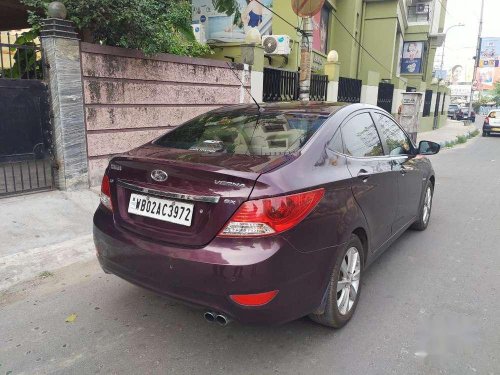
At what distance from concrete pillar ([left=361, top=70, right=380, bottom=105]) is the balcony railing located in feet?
41.0

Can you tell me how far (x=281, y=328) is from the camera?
2963mm

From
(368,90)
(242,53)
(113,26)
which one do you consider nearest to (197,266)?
(113,26)

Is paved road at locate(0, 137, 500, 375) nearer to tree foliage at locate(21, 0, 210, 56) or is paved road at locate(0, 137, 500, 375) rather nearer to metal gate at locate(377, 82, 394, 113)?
tree foliage at locate(21, 0, 210, 56)

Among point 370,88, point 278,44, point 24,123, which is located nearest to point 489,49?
point 370,88

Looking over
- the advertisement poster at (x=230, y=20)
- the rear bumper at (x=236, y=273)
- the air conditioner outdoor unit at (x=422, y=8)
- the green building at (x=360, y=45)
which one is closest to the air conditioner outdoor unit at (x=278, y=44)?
the green building at (x=360, y=45)

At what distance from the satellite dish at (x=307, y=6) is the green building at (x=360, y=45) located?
1.14 meters

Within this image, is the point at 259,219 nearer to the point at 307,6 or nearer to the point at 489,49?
the point at 307,6

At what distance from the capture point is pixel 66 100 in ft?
17.7

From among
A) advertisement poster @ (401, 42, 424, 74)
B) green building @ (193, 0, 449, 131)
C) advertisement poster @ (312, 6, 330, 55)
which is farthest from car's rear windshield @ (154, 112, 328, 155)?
advertisement poster @ (401, 42, 424, 74)

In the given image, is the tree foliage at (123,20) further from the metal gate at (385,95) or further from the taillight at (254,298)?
the metal gate at (385,95)

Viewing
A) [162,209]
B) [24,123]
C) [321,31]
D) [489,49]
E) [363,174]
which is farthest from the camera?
[489,49]

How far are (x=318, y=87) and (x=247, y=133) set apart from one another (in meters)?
8.84

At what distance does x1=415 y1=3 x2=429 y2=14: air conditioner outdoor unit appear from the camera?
81.3ft

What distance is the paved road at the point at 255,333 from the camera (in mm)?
2598
